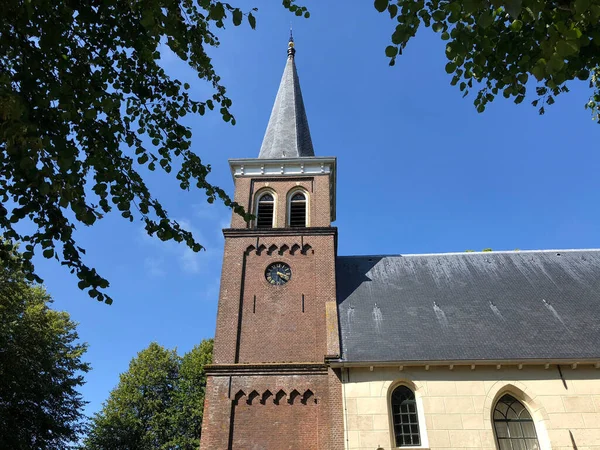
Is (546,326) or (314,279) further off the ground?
(314,279)

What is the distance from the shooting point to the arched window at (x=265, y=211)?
18847mm

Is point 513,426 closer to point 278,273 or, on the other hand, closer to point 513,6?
point 278,273

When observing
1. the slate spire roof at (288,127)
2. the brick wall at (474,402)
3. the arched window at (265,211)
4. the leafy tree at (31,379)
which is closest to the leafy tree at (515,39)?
the brick wall at (474,402)

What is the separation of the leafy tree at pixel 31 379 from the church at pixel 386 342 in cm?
933

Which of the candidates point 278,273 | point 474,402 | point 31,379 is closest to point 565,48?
point 474,402

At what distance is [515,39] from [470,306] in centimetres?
1231

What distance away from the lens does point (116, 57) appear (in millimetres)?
5969

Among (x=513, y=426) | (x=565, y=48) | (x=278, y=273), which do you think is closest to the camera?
(x=565, y=48)

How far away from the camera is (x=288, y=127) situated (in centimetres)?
2294

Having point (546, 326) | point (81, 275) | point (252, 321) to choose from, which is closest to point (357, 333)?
point (252, 321)

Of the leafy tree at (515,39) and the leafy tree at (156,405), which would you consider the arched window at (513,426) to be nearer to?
the leafy tree at (515,39)

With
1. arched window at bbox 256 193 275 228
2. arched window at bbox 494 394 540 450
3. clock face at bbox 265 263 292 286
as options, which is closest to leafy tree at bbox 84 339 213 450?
arched window at bbox 256 193 275 228

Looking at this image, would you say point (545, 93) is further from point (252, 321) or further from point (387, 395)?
point (252, 321)

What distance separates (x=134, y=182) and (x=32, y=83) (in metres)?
1.81
